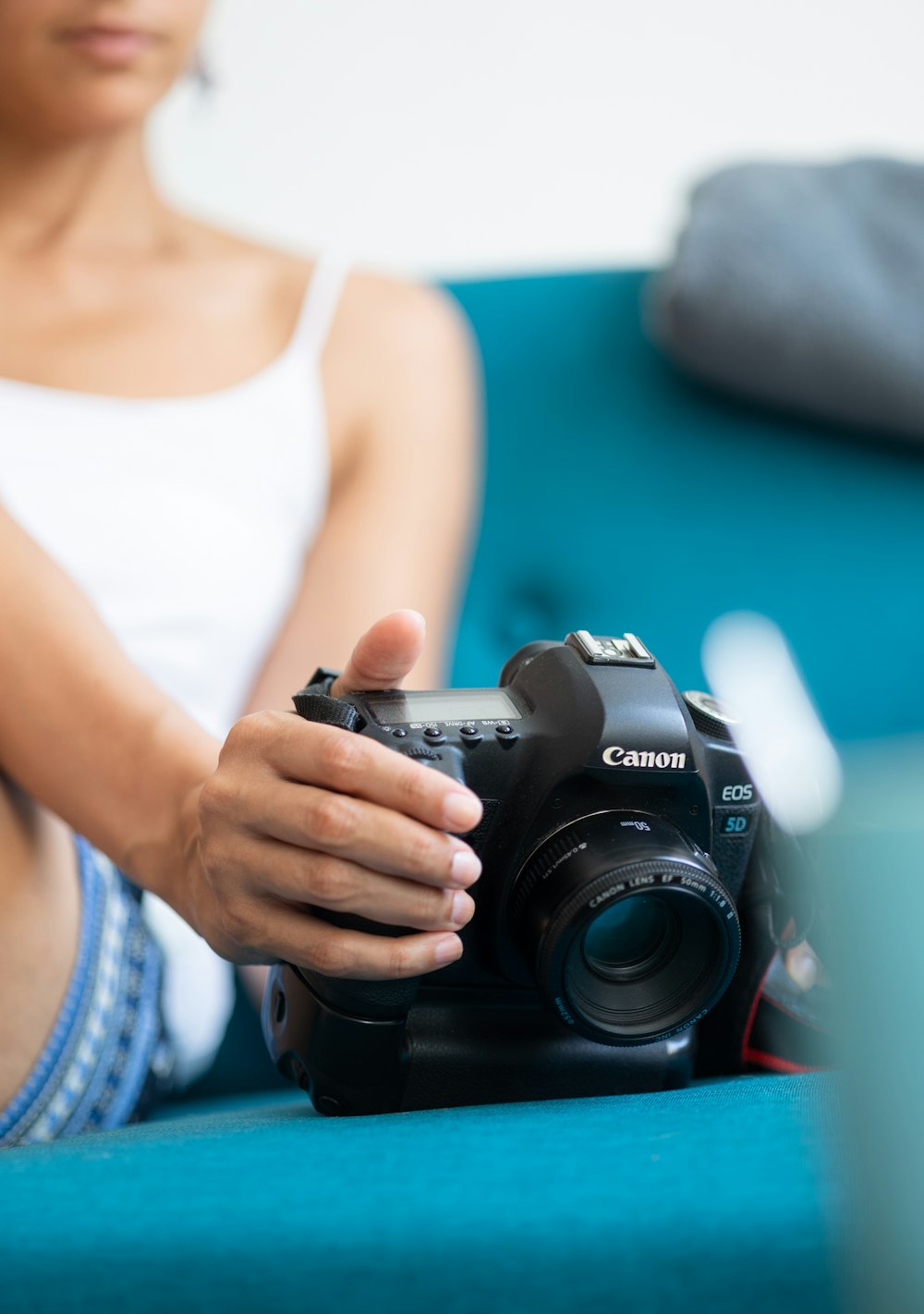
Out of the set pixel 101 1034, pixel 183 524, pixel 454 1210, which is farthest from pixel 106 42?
pixel 454 1210

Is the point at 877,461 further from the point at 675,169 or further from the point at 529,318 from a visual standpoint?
the point at 675,169

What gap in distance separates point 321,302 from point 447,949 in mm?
631

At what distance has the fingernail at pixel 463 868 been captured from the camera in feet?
1.33

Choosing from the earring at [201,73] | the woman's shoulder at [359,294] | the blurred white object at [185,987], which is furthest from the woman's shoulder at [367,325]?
the blurred white object at [185,987]

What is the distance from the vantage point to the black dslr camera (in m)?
0.44

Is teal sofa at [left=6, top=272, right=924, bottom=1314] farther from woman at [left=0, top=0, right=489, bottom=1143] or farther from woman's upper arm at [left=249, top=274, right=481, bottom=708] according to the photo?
woman's upper arm at [left=249, top=274, right=481, bottom=708]

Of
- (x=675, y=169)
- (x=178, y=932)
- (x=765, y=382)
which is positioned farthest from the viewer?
(x=675, y=169)

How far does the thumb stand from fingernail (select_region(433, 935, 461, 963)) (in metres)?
0.09

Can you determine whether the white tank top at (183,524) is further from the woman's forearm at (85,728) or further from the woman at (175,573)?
the woman's forearm at (85,728)

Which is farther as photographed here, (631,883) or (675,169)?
(675,169)

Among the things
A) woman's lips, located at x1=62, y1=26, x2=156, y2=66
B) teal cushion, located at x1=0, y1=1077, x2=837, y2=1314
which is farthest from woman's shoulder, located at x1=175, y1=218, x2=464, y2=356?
teal cushion, located at x1=0, y1=1077, x2=837, y2=1314

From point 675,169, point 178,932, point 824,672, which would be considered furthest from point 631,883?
point 675,169

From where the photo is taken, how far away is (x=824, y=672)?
0.90 m

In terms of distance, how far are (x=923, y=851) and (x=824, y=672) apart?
26.4 inches
